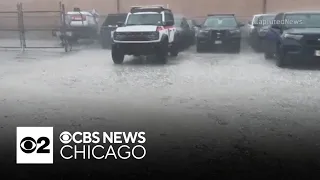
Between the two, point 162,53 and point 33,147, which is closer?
point 33,147

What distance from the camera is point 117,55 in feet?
44.9

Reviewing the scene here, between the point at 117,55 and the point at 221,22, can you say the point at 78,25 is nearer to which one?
the point at 221,22

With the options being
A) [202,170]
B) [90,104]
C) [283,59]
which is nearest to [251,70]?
[283,59]

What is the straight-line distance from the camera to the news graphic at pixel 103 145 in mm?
5016

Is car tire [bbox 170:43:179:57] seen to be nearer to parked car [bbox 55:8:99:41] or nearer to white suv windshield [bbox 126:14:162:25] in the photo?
white suv windshield [bbox 126:14:162:25]

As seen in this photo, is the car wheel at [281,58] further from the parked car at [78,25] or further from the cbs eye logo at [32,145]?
the parked car at [78,25]

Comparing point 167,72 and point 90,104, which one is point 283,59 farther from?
point 90,104

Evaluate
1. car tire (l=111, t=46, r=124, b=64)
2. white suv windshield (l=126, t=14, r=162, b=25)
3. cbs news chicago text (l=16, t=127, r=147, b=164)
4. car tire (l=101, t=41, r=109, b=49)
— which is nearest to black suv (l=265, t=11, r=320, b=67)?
white suv windshield (l=126, t=14, r=162, b=25)

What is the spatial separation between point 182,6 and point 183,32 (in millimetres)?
6801

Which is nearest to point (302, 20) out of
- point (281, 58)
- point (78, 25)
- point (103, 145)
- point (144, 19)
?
point (281, 58)

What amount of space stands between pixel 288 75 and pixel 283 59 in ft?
4.90

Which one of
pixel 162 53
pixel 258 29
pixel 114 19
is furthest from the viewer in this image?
pixel 114 19

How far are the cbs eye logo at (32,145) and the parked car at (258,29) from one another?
41.5ft

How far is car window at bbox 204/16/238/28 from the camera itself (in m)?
17.7
